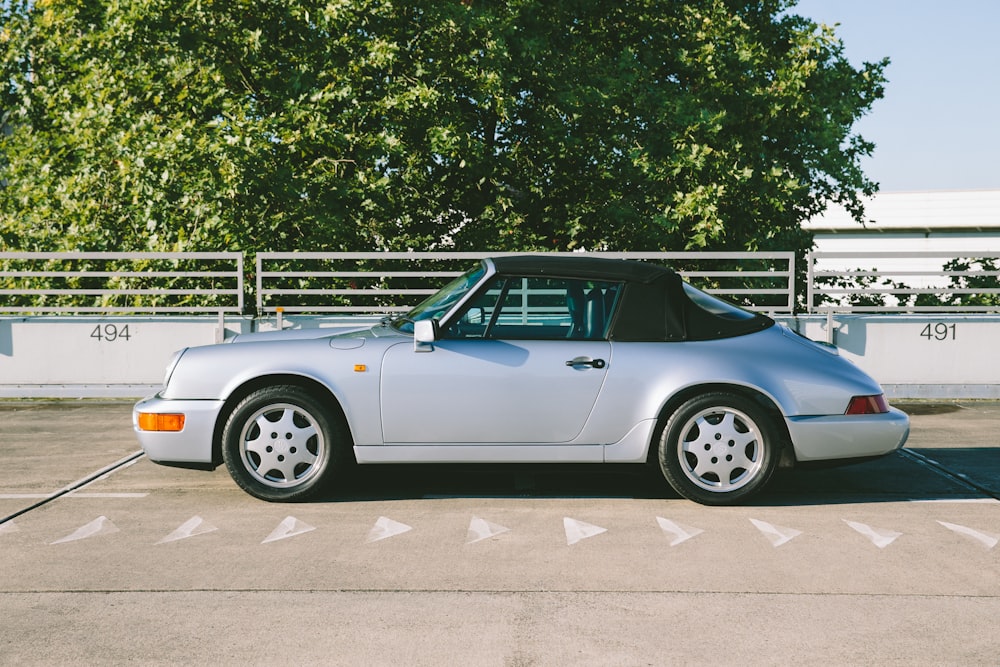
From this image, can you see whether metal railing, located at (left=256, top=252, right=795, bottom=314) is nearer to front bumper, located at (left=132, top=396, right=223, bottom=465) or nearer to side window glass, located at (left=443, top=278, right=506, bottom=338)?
front bumper, located at (left=132, top=396, right=223, bottom=465)

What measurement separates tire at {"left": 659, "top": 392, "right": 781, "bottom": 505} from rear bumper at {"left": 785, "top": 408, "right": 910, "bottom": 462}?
0.14m

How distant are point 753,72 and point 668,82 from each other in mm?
1378

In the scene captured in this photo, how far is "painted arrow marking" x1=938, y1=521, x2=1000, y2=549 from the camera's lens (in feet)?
18.2

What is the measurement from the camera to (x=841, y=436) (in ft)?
20.8

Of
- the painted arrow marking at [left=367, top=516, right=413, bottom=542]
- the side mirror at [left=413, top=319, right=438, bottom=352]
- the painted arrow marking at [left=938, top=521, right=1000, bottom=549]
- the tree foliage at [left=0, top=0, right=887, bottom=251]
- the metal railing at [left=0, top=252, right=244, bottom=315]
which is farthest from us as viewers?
the tree foliage at [left=0, top=0, right=887, bottom=251]

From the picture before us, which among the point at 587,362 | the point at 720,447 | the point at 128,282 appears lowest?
the point at 720,447

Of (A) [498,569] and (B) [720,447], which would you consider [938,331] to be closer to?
(B) [720,447]

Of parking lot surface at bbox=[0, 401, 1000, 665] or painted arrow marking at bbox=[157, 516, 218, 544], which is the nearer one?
parking lot surface at bbox=[0, 401, 1000, 665]

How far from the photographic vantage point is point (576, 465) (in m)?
6.36

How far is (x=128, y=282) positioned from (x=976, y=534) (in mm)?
12800

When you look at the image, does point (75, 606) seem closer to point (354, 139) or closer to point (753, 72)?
point (354, 139)

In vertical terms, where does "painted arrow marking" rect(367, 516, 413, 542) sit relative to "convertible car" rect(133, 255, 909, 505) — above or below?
below

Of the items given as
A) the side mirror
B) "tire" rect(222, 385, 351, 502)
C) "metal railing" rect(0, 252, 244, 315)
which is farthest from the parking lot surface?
"metal railing" rect(0, 252, 244, 315)

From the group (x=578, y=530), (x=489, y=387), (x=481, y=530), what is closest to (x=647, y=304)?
(x=489, y=387)
